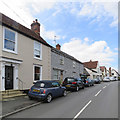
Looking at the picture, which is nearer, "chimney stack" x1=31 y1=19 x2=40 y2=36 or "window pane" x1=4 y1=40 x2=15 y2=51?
"window pane" x1=4 y1=40 x2=15 y2=51

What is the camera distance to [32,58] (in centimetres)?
1254

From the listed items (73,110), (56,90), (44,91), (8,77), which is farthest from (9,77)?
(73,110)

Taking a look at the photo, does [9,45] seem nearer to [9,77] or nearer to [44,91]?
[9,77]

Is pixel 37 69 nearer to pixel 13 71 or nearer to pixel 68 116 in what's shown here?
pixel 13 71

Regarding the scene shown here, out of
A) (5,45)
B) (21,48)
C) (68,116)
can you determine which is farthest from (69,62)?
(68,116)

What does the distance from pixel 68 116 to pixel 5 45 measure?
7845 millimetres

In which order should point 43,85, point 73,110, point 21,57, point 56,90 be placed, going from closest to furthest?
point 73,110 < point 43,85 < point 56,90 < point 21,57

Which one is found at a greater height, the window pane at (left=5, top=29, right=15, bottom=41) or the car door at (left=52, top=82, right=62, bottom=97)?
the window pane at (left=5, top=29, right=15, bottom=41)

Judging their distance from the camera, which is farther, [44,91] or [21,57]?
[21,57]

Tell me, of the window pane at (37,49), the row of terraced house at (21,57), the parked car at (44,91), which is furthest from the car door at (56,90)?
the window pane at (37,49)

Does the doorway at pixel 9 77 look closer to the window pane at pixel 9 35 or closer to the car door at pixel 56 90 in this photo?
the window pane at pixel 9 35

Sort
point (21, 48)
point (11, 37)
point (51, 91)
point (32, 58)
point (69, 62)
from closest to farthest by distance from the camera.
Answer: point (51, 91) → point (11, 37) → point (21, 48) → point (32, 58) → point (69, 62)

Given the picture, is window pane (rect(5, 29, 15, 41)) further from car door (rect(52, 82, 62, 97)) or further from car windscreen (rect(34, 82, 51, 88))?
car door (rect(52, 82, 62, 97))

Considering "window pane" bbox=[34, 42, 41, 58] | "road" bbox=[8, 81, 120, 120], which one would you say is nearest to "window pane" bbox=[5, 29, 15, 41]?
"window pane" bbox=[34, 42, 41, 58]
